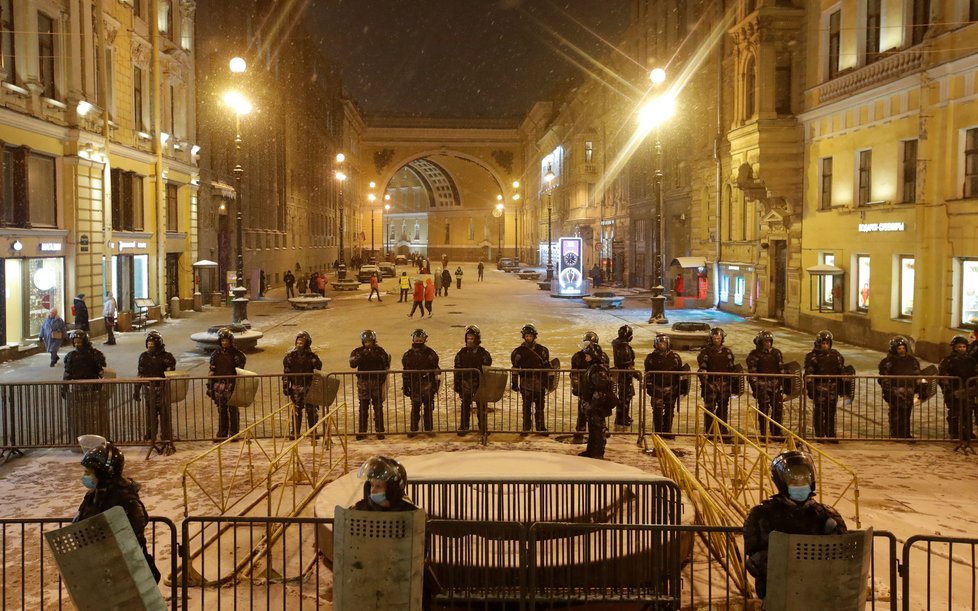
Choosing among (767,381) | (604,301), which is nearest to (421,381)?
(767,381)

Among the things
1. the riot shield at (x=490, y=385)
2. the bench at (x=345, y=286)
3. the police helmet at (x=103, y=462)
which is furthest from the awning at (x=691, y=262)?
the police helmet at (x=103, y=462)

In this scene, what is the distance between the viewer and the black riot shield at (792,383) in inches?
511

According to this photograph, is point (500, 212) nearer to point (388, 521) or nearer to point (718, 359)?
point (718, 359)

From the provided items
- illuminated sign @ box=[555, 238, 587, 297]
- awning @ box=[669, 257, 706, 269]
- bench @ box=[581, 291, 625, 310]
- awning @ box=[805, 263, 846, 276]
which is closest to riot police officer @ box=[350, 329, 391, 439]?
awning @ box=[805, 263, 846, 276]

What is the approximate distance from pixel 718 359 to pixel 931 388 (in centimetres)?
294

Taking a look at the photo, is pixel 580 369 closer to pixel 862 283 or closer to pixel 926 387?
pixel 926 387

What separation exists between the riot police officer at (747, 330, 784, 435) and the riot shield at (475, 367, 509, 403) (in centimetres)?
367

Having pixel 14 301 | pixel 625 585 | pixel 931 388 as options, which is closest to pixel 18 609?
pixel 625 585

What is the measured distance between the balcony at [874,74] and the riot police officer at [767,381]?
479 inches

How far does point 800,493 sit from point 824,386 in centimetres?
855

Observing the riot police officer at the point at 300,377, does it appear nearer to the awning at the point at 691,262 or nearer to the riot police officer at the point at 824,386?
the riot police officer at the point at 824,386

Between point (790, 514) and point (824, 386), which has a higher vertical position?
point (790, 514)

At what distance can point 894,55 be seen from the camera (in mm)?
22906

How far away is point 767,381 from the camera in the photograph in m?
13.3
